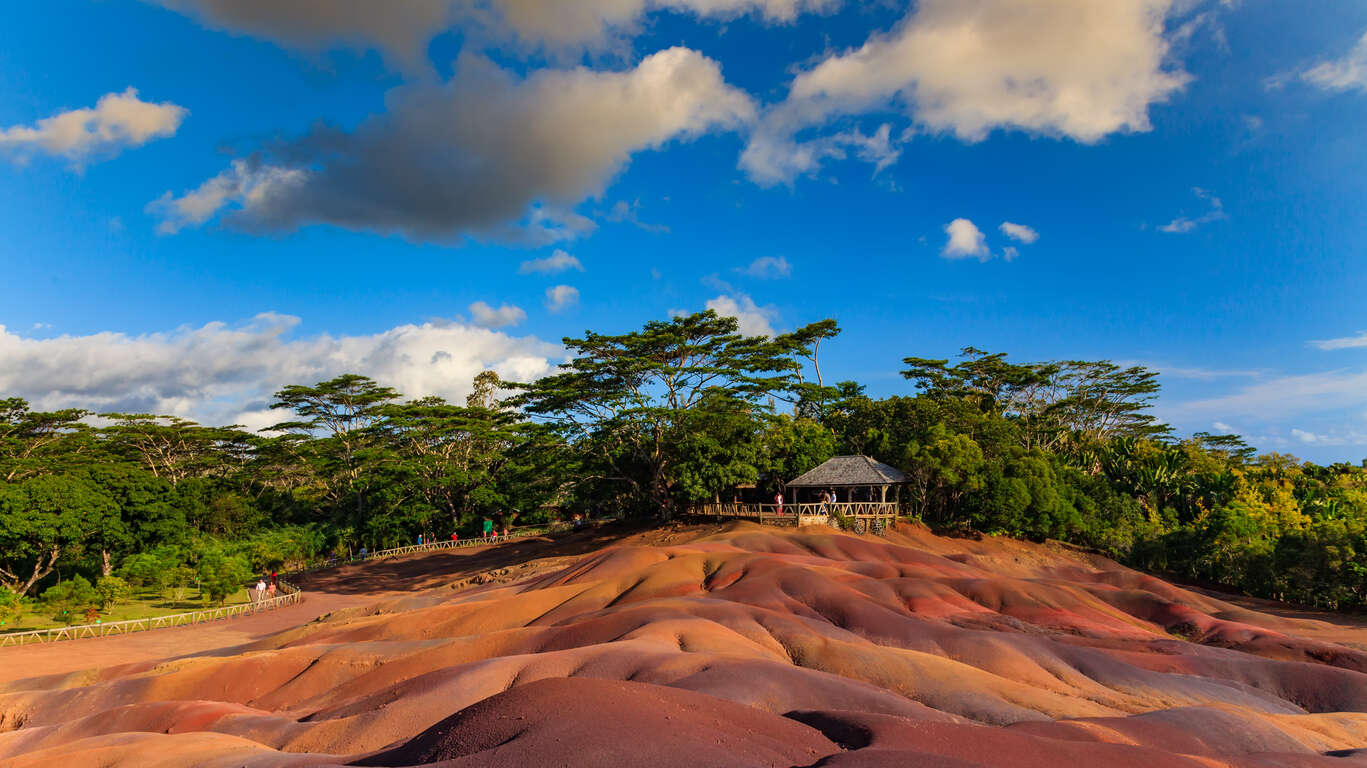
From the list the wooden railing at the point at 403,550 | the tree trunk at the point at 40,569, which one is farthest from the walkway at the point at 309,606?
the tree trunk at the point at 40,569

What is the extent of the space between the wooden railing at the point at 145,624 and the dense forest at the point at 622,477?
3.32m

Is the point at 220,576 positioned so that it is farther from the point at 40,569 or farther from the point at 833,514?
the point at 833,514

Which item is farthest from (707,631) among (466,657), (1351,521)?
(1351,521)

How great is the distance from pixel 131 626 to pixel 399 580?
15.5m

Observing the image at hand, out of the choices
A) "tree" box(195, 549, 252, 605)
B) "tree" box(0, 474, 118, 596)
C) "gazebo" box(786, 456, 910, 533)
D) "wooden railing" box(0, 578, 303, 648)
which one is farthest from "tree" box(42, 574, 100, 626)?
"gazebo" box(786, 456, 910, 533)

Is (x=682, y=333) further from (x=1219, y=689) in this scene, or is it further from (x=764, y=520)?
(x=1219, y=689)

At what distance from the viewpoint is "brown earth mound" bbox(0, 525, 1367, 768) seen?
368 inches

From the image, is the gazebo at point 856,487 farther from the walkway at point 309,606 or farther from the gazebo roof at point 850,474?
the walkway at point 309,606

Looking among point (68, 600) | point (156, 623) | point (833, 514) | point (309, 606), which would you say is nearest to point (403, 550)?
point (309, 606)

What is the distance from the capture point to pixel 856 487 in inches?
1745

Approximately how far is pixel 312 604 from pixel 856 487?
108ft

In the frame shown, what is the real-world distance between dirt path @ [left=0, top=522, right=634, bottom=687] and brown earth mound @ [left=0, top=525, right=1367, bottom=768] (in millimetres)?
1302

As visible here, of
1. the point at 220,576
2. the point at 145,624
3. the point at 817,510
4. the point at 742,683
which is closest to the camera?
the point at 742,683

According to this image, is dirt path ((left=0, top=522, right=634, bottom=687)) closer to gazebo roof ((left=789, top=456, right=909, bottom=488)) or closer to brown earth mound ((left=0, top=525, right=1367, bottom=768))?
brown earth mound ((left=0, top=525, right=1367, bottom=768))
